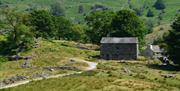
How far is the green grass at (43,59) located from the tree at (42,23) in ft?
76.1

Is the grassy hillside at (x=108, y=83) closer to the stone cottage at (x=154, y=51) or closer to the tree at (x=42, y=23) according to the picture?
the stone cottage at (x=154, y=51)

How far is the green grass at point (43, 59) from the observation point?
343ft

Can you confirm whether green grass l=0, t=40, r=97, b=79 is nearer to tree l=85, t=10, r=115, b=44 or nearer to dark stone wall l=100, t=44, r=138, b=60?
dark stone wall l=100, t=44, r=138, b=60

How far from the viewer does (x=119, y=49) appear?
5325 inches

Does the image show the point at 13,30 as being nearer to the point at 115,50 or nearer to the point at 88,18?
the point at 115,50

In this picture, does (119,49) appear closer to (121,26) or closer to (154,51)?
(121,26)

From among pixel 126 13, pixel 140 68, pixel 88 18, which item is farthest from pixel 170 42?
pixel 88 18

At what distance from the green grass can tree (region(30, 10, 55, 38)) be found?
76.1 feet

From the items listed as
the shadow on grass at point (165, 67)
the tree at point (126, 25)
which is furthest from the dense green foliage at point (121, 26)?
the shadow on grass at point (165, 67)

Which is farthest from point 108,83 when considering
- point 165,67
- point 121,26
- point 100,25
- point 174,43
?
point 100,25

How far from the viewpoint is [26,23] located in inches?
5669

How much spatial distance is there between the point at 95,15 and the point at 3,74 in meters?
75.8

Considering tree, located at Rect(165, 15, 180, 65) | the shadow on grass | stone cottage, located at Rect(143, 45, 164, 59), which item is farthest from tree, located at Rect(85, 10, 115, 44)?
the shadow on grass

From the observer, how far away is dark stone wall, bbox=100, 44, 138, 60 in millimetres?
134500
